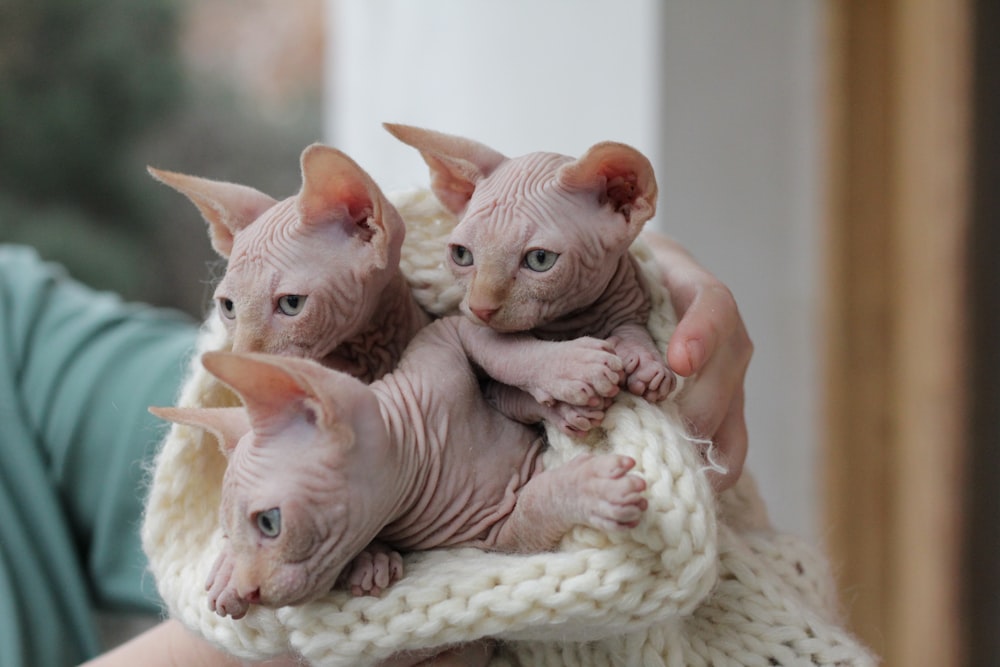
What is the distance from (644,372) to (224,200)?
10.0 inches

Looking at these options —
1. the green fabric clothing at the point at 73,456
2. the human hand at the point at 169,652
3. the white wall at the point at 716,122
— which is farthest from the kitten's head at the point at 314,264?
the white wall at the point at 716,122

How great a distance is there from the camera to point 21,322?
1291mm

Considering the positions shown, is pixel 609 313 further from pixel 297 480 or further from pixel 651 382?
pixel 297 480

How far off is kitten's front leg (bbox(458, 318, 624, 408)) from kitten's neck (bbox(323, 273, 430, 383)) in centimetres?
6

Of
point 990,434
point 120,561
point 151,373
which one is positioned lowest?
point 120,561

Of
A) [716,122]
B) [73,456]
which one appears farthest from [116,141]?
[716,122]

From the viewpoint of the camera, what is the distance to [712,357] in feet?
2.08

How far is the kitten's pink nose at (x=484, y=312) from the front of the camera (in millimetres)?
481

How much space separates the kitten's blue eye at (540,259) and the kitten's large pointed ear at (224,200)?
0.16m

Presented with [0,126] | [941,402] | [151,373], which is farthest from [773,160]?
[0,126]

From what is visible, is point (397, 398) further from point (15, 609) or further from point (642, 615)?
point (15, 609)

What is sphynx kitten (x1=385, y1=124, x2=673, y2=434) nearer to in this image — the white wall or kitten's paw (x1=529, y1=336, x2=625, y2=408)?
kitten's paw (x1=529, y1=336, x2=625, y2=408)

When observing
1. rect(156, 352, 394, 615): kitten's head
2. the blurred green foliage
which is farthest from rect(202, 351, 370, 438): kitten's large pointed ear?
the blurred green foliage

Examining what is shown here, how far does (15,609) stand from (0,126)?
2.42 metres
